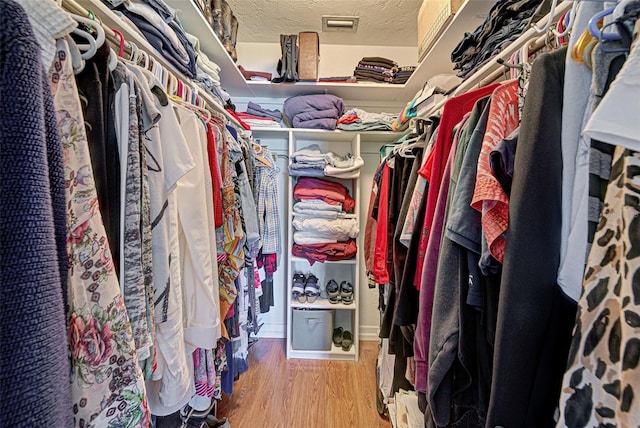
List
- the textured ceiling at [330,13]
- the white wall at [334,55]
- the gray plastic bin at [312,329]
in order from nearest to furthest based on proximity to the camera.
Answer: the textured ceiling at [330,13]
the gray plastic bin at [312,329]
the white wall at [334,55]

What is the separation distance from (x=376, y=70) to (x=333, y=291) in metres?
1.68

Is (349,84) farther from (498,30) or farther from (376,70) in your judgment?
(498,30)

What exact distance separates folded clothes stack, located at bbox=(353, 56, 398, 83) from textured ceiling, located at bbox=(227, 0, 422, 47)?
0.80ft

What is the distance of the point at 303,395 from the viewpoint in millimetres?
1593

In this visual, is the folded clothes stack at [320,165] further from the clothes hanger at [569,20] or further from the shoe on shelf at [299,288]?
the clothes hanger at [569,20]

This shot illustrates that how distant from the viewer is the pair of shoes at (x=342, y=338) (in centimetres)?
199

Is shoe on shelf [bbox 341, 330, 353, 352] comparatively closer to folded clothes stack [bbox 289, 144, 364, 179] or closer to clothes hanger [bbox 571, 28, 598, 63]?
folded clothes stack [bbox 289, 144, 364, 179]

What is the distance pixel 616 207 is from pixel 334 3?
1.88m

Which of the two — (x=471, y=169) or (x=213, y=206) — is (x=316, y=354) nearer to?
(x=213, y=206)

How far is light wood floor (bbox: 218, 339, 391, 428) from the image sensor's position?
4.64 feet

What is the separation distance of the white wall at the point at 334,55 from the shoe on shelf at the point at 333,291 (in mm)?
1725

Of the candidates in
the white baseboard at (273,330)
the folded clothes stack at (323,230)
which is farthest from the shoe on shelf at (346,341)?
the folded clothes stack at (323,230)

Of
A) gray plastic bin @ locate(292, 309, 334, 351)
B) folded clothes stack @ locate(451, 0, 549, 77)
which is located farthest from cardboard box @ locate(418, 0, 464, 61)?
gray plastic bin @ locate(292, 309, 334, 351)

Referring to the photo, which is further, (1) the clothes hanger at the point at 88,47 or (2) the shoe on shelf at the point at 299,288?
(2) the shoe on shelf at the point at 299,288
